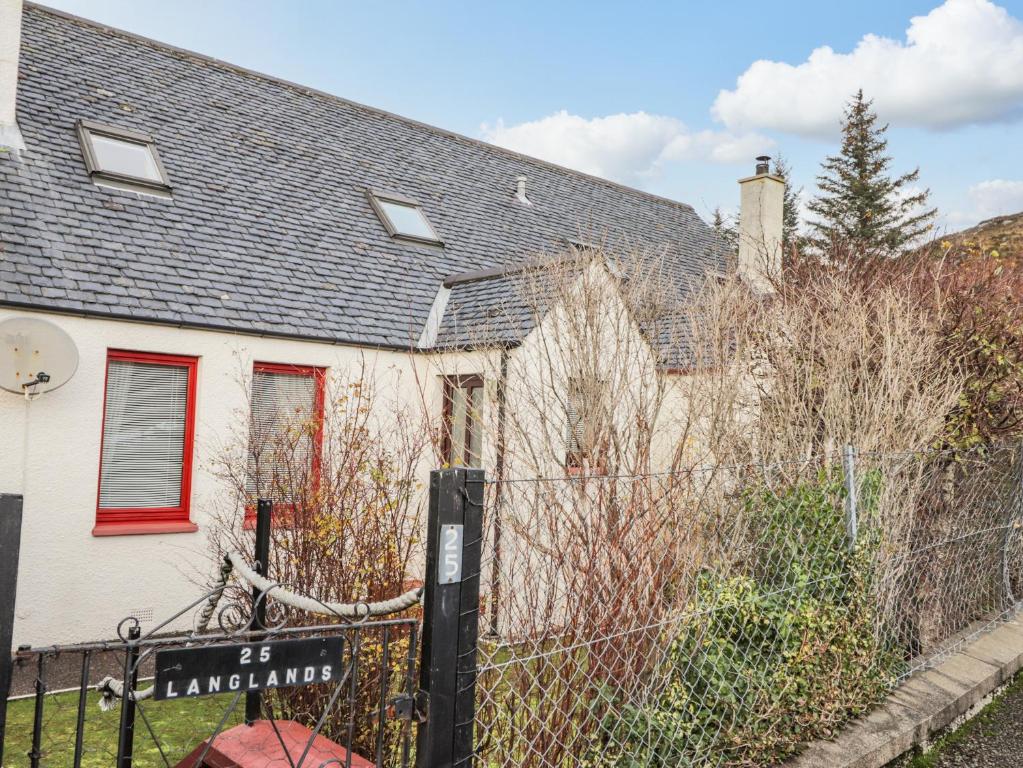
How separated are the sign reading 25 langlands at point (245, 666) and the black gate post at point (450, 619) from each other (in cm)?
28

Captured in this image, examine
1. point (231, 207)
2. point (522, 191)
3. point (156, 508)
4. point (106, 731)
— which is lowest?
point (106, 731)

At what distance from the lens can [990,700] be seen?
4.73m

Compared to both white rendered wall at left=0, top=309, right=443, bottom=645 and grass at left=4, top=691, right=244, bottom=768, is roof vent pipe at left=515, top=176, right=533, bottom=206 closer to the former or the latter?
white rendered wall at left=0, top=309, right=443, bottom=645

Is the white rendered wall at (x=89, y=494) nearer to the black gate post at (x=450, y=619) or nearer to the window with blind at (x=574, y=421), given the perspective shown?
the window with blind at (x=574, y=421)

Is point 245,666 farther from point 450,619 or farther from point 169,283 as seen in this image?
point 169,283

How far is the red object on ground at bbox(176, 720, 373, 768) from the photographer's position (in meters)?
2.59

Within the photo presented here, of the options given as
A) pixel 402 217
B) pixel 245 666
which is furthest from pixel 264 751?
pixel 402 217

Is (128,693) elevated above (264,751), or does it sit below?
above

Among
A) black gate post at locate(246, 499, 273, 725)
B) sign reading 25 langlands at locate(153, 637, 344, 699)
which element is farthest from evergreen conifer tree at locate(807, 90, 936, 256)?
sign reading 25 langlands at locate(153, 637, 344, 699)

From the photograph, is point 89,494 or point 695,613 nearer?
point 695,613

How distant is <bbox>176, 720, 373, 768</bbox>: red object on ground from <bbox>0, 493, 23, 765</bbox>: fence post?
3.62 feet

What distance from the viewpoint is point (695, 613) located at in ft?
10.4

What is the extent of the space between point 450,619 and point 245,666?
0.57 m

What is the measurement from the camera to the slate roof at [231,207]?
7.54 metres
